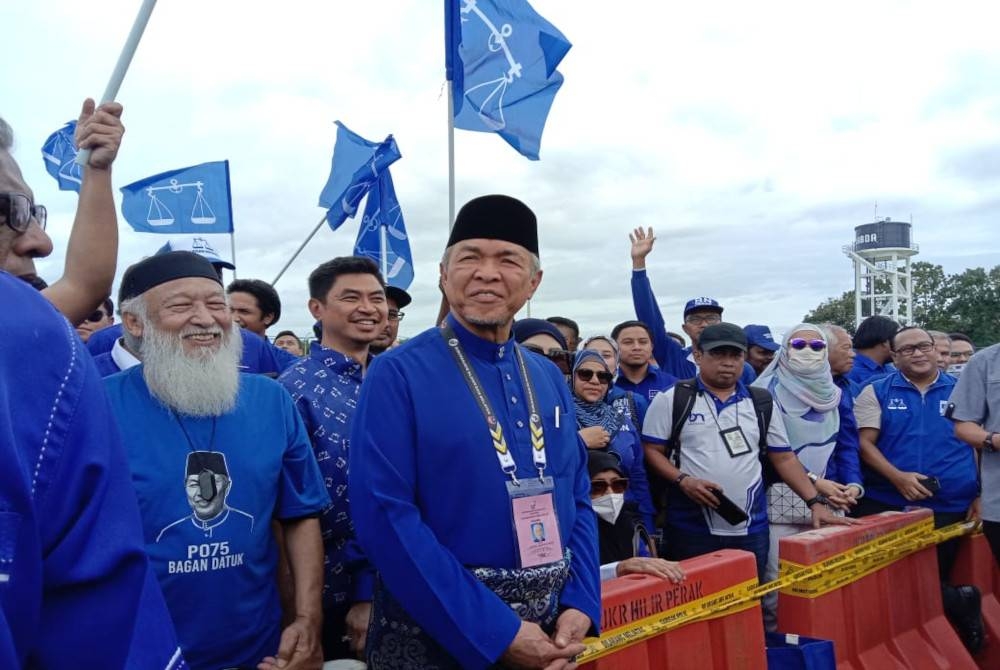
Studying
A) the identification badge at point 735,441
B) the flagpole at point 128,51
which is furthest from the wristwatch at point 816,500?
the flagpole at point 128,51

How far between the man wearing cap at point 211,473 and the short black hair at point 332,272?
75 centimetres

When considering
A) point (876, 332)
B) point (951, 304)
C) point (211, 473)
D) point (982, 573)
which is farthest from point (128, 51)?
point (951, 304)

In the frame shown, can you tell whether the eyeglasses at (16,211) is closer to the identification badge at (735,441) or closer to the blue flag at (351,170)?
the identification badge at (735,441)

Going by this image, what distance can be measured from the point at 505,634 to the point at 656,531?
264cm

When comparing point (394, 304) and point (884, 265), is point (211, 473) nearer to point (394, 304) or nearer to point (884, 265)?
point (394, 304)

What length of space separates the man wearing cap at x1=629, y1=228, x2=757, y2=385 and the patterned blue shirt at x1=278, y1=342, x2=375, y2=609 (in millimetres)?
3007

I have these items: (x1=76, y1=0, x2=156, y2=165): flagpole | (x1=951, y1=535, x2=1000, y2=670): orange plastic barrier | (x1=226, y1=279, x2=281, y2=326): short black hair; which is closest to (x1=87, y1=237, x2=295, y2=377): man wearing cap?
(x1=226, y1=279, x2=281, y2=326): short black hair

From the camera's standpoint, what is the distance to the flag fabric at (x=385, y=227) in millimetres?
9336

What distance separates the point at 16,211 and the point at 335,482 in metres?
1.87

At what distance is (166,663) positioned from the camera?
0.99 m

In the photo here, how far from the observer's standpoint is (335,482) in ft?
9.14

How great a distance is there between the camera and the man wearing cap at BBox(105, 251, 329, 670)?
2.11m

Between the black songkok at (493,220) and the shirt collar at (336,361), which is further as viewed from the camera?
the shirt collar at (336,361)

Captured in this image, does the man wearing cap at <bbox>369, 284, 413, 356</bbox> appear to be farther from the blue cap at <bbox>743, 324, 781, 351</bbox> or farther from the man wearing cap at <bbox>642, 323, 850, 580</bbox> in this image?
the blue cap at <bbox>743, 324, 781, 351</bbox>
